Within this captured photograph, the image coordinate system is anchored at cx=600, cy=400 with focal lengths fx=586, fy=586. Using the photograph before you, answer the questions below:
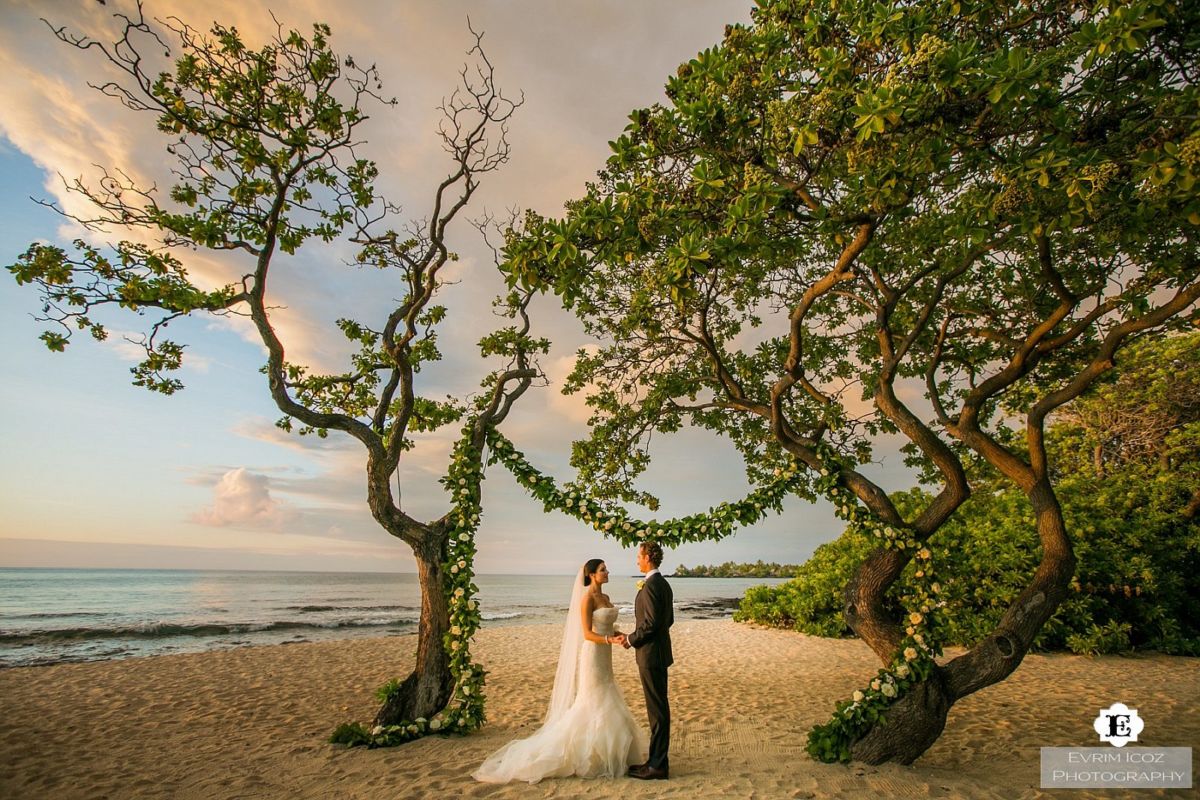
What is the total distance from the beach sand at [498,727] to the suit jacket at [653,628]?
1.08 m

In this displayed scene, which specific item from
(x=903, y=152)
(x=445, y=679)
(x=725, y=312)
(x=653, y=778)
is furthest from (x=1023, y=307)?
→ (x=445, y=679)

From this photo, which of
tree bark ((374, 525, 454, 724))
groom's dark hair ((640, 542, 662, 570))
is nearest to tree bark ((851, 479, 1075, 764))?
groom's dark hair ((640, 542, 662, 570))

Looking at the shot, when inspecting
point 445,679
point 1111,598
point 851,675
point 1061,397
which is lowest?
point 851,675

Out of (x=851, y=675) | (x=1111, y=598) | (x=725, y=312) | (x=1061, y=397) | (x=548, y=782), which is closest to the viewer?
(x=548, y=782)

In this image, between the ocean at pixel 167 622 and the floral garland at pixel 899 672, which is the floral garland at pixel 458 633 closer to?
the floral garland at pixel 899 672

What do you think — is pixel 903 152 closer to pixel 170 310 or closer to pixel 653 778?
pixel 653 778

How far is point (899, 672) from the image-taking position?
6.05 meters

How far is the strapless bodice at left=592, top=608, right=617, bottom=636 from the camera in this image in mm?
6145

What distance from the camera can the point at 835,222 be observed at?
5695 mm

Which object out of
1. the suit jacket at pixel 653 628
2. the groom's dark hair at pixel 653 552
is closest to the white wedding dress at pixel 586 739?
the suit jacket at pixel 653 628

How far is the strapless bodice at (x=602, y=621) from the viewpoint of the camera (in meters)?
6.14

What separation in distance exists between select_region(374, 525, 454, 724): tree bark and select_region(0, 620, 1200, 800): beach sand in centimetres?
51

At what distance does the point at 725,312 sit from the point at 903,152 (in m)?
5.34

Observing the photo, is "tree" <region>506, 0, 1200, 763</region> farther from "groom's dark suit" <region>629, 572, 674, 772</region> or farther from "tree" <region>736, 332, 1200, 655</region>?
"tree" <region>736, 332, 1200, 655</region>
